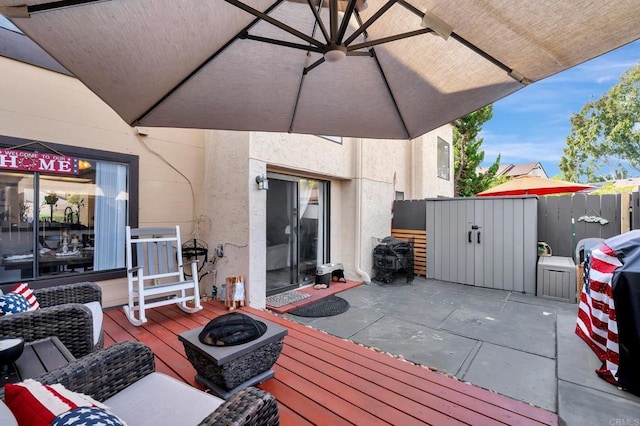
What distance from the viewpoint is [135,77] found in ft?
6.42

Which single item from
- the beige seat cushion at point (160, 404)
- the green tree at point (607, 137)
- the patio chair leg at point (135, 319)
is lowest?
the patio chair leg at point (135, 319)

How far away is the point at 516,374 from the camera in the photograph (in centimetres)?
257

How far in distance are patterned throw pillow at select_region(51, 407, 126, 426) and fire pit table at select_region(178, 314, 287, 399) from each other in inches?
50.4

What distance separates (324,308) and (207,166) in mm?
2955

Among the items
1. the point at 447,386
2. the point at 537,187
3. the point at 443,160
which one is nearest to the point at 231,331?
the point at 447,386

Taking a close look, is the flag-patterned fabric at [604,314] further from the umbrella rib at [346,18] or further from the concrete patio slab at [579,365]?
the umbrella rib at [346,18]

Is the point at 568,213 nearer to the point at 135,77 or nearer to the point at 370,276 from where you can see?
the point at 370,276

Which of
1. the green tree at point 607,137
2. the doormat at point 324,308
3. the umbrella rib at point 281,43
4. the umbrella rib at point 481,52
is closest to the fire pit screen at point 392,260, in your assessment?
the doormat at point 324,308

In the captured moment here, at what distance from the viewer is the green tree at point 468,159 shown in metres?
11.8

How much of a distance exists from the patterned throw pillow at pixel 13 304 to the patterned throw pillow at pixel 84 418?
1.86m

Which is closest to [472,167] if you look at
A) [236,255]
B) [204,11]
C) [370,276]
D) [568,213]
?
[568,213]

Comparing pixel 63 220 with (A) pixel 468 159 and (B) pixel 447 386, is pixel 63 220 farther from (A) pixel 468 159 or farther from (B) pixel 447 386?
(A) pixel 468 159

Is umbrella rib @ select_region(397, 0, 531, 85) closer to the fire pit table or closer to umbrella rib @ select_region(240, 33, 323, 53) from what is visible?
umbrella rib @ select_region(240, 33, 323, 53)

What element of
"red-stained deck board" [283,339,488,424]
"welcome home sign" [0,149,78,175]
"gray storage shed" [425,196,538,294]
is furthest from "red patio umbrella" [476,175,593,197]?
"welcome home sign" [0,149,78,175]
